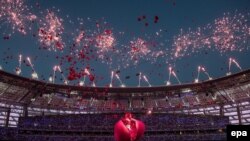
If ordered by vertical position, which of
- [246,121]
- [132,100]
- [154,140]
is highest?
[132,100]

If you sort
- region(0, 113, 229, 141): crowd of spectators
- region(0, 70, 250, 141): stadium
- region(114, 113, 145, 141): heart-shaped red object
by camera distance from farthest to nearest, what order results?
1. region(0, 113, 229, 141): crowd of spectators
2. region(0, 70, 250, 141): stadium
3. region(114, 113, 145, 141): heart-shaped red object

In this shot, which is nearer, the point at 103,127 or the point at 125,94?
the point at 103,127

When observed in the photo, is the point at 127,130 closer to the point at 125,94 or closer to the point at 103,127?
the point at 103,127

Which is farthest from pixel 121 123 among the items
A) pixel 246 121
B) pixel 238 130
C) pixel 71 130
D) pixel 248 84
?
pixel 246 121

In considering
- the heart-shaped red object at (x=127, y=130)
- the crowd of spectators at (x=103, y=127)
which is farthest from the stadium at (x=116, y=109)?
the heart-shaped red object at (x=127, y=130)

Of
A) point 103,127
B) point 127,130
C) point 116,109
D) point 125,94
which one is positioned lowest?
point 103,127

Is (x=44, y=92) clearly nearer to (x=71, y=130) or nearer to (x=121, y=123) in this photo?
(x=71, y=130)

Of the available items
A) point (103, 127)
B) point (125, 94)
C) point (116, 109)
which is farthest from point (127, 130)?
point (125, 94)

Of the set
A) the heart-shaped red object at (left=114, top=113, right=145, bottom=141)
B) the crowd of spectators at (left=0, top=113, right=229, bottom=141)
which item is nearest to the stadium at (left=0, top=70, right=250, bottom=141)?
the crowd of spectators at (left=0, top=113, right=229, bottom=141)

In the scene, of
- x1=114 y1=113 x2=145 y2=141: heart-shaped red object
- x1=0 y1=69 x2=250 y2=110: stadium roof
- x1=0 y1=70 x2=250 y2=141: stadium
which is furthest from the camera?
x1=0 y1=70 x2=250 y2=141: stadium

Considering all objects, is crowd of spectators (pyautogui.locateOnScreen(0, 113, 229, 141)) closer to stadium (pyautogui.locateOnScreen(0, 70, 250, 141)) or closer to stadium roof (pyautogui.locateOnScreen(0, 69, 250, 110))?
stadium (pyautogui.locateOnScreen(0, 70, 250, 141))

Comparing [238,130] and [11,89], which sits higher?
[11,89]
